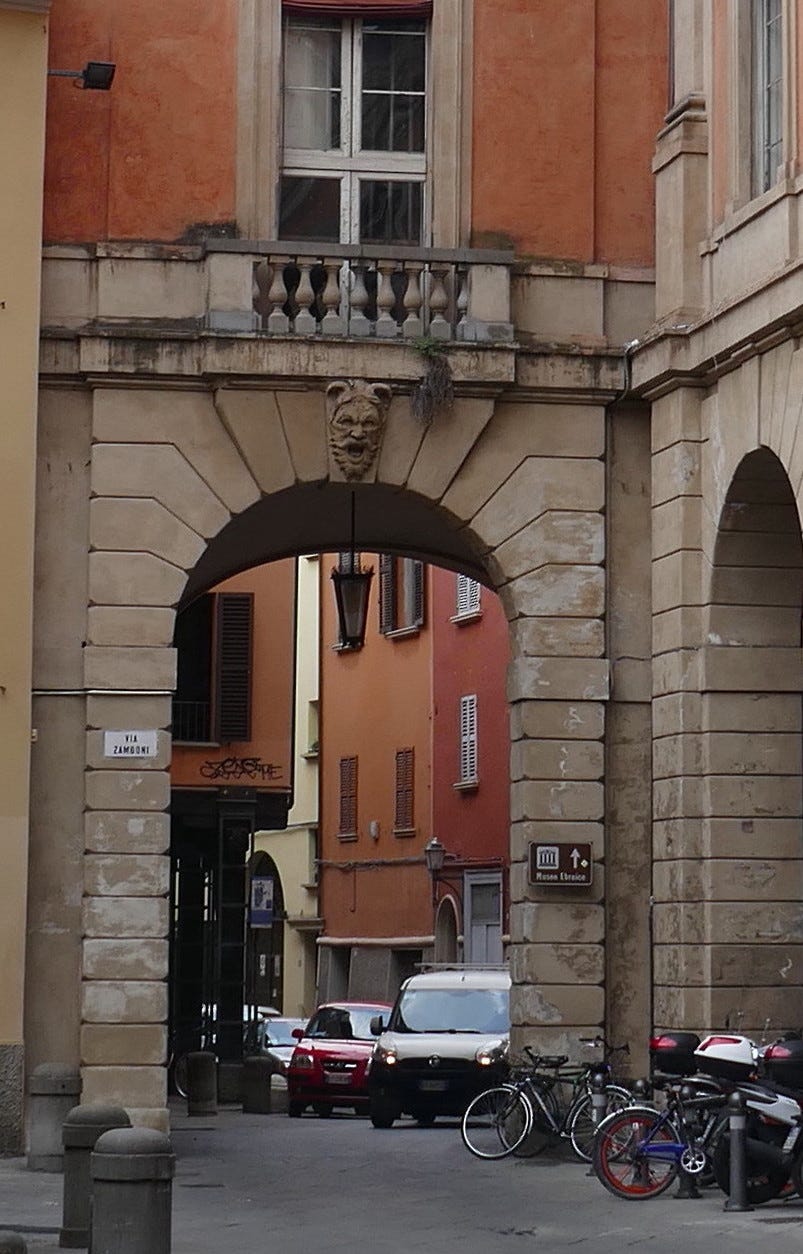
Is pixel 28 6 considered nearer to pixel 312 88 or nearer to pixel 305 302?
pixel 312 88

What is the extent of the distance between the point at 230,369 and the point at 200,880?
1431 cm

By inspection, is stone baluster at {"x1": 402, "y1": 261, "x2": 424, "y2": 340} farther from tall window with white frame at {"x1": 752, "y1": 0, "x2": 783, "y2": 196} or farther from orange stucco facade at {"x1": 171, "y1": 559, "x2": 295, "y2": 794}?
orange stucco facade at {"x1": 171, "y1": 559, "x2": 295, "y2": 794}

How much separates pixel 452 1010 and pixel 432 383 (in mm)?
8114

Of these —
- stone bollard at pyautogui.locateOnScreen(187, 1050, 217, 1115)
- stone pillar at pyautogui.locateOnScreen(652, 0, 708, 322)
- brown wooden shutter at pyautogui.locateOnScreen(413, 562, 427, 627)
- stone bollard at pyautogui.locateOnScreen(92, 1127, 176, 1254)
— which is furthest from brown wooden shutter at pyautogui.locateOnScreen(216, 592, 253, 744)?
stone bollard at pyautogui.locateOnScreen(92, 1127, 176, 1254)

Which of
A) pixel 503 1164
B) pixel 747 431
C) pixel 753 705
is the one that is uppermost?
pixel 747 431

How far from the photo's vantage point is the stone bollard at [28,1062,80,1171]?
18.0 m

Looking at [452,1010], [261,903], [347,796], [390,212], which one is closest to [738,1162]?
[390,212]

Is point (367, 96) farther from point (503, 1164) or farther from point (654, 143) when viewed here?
point (503, 1164)

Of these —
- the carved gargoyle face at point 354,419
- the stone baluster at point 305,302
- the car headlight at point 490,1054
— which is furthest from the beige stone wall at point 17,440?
the car headlight at point 490,1054

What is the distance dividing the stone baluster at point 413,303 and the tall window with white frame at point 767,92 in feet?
9.22

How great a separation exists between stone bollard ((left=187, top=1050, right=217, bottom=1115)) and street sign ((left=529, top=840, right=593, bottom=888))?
9.29 m

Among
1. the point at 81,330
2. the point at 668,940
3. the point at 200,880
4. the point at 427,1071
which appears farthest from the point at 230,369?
the point at 200,880

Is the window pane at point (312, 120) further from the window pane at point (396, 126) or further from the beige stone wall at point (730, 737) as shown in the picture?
the beige stone wall at point (730, 737)

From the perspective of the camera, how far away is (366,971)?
44.2 metres
